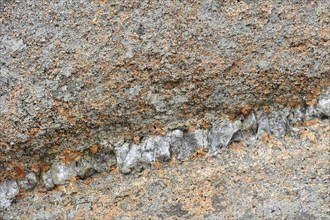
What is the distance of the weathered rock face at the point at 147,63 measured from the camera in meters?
1.14

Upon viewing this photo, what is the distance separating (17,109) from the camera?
45.9 inches

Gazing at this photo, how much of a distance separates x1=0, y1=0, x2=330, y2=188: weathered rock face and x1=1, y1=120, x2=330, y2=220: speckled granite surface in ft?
0.25

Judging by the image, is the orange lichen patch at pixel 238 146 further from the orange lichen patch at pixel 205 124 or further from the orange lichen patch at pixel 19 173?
the orange lichen patch at pixel 19 173

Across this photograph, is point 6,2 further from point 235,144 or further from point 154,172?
point 235,144

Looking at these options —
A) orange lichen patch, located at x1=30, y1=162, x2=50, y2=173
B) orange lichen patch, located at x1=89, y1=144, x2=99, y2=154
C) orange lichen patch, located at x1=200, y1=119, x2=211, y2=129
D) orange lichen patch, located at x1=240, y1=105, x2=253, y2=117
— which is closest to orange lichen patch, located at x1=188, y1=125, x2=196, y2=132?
orange lichen patch, located at x1=200, y1=119, x2=211, y2=129

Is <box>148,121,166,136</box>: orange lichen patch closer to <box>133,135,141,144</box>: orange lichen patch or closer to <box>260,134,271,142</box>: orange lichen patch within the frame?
<box>133,135,141,144</box>: orange lichen patch

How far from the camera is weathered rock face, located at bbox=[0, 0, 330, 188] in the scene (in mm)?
1143

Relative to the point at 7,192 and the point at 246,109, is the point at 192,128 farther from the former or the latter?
the point at 7,192

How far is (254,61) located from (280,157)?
0.80 ft

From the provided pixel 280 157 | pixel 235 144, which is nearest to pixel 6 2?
pixel 235 144

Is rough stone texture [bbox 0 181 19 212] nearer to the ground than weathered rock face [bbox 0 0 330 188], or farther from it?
nearer to the ground

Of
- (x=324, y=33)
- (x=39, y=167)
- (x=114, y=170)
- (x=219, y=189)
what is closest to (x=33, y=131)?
(x=39, y=167)

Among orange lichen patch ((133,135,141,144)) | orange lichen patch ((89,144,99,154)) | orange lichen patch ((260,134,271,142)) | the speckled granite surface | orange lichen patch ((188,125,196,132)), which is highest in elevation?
orange lichen patch ((188,125,196,132))

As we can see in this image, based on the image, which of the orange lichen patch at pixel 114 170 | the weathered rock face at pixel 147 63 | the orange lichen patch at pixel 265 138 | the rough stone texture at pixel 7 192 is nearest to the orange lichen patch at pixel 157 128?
the weathered rock face at pixel 147 63
